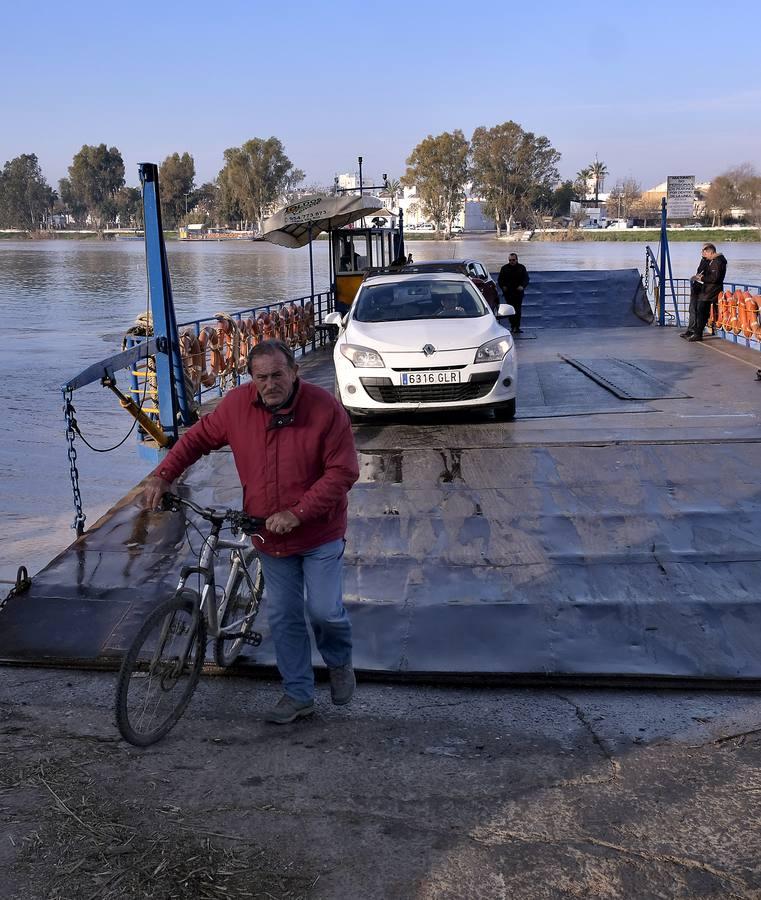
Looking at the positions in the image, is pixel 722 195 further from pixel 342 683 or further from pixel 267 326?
pixel 342 683

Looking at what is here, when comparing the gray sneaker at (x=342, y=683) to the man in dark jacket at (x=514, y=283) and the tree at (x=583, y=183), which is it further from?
the tree at (x=583, y=183)

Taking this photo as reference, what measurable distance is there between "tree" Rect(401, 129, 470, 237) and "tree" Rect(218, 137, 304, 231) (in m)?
19.6

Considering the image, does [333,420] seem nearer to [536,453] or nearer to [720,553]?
[720,553]

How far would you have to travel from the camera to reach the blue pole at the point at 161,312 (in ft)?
31.4

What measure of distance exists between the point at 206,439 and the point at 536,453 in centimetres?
478

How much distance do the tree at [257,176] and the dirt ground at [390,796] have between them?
444 ft

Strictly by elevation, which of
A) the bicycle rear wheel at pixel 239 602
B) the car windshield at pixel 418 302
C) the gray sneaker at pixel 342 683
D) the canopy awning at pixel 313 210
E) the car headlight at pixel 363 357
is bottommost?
the gray sneaker at pixel 342 683

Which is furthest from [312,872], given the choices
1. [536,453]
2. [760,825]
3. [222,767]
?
[536,453]

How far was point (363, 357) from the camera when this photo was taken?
9688 mm

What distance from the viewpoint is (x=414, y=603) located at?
555cm

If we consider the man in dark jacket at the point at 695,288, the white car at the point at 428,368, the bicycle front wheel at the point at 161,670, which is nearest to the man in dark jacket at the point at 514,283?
the man in dark jacket at the point at 695,288

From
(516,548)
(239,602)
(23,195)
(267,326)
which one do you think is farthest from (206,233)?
(239,602)

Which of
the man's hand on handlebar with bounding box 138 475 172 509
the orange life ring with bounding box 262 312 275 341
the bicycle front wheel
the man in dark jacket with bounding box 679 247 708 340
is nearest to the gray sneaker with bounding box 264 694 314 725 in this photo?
the bicycle front wheel

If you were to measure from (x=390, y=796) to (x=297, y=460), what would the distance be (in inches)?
55.4
